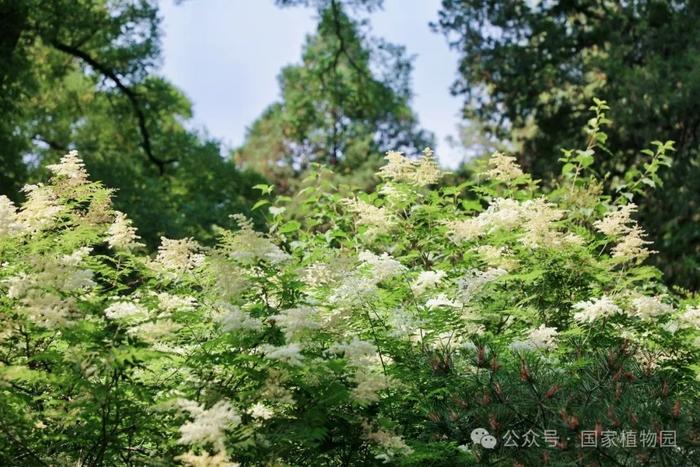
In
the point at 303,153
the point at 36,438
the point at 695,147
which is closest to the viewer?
the point at 36,438

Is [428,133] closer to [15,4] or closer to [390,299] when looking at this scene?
[15,4]

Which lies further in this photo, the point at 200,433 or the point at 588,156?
the point at 588,156

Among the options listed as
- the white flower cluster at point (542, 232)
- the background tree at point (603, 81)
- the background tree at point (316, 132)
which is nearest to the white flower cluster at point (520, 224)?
the white flower cluster at point (542, 232)

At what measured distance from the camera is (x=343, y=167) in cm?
3234

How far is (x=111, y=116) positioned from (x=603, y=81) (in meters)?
12.4

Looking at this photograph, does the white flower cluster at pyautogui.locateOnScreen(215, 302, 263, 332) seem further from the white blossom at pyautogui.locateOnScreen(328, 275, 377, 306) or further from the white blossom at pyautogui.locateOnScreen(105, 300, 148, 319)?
the white blossom at pyautogui.locateOnScreen(328, 275, 377, 306)

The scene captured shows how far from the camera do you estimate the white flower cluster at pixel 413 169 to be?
220 inches

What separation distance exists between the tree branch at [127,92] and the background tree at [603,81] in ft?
25.0

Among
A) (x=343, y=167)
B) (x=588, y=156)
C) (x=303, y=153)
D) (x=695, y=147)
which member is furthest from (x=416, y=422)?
(x=303, y=153)

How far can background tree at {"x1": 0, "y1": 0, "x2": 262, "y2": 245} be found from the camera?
48.1 feet

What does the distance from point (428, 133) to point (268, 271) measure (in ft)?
103

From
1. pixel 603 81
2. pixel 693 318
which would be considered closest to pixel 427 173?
pixel 693 318

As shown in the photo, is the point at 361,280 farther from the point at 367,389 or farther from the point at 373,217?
the point at 373,217

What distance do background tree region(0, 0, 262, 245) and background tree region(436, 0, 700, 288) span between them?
22.5 ft
